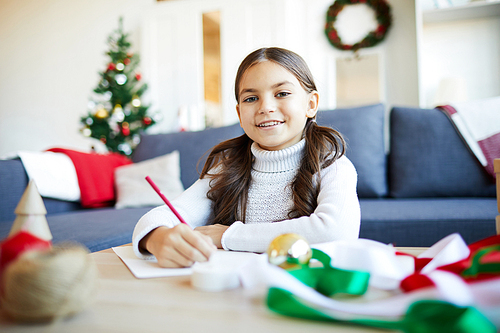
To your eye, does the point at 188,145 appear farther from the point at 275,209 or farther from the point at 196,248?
the point at 196,248

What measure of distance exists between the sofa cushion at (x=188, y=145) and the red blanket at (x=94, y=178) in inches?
8.2

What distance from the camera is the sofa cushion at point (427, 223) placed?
129cm

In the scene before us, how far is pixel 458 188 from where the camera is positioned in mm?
1711

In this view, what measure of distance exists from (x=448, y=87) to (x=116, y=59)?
9.87ft

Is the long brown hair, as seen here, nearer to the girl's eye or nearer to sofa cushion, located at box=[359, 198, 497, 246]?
the girl's eye

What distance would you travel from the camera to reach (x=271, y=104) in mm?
960

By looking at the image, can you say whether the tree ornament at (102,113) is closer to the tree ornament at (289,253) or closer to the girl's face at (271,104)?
the girl's face at (271,104)

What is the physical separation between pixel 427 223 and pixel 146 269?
1.08 m

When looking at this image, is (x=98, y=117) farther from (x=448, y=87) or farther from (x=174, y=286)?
(x=174, y=286)

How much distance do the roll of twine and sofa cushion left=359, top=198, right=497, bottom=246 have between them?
1.11m

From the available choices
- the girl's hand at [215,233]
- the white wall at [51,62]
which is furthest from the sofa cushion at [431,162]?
the white wall at [51,62]

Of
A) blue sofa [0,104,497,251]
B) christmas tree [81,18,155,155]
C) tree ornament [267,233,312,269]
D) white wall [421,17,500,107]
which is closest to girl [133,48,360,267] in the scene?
tree ornament [267,233,312,269]

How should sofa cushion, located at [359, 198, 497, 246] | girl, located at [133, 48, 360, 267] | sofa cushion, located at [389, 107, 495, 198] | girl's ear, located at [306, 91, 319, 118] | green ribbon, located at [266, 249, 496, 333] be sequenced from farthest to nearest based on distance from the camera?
1. sofa cushion, located at [389, 107, 495, 198]
2. sofa cushion, located at [359, 198, 497, 246]
3. girl's ear, located at [306, 91, 319, 118]
4. girl, located at [133, 48, 360, 267]
5. green ribbon, located at [266, 249, 496, 333]

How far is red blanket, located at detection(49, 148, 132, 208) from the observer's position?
76.9 inches
